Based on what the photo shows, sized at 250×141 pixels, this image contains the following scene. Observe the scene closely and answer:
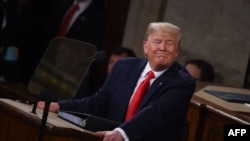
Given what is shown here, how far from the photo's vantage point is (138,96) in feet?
14.4

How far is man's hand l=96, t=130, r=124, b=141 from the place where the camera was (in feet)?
13.2

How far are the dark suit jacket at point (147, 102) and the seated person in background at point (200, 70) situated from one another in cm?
156

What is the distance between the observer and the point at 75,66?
4145 millimetres

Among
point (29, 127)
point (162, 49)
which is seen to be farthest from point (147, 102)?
point (29, 127)

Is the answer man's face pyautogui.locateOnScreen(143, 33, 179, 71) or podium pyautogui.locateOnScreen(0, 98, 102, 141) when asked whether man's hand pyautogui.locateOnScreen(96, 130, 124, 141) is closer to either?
podium pyautogui.locateOnScreen(0, 98, 102, 141)

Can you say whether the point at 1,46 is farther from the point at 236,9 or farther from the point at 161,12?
the point at 236,9

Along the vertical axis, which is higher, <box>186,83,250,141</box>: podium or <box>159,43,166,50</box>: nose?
<box>159,43,166,50</box>: nose

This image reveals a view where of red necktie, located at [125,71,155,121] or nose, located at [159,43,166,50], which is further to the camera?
red necktie, located at [125,71,155,121]

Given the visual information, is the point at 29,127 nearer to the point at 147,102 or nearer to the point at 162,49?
the point at 147,102

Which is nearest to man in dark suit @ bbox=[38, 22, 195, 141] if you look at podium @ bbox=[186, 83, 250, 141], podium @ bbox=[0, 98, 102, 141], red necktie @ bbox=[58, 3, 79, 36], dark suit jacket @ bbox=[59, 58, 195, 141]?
dark suit jacket @ bbox=[59, 58, 195, 141]

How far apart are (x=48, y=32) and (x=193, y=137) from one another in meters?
2.73

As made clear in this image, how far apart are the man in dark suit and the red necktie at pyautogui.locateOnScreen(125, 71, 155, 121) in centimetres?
2

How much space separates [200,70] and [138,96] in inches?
70.9

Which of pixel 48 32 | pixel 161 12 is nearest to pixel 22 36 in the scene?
pixel 48 32
